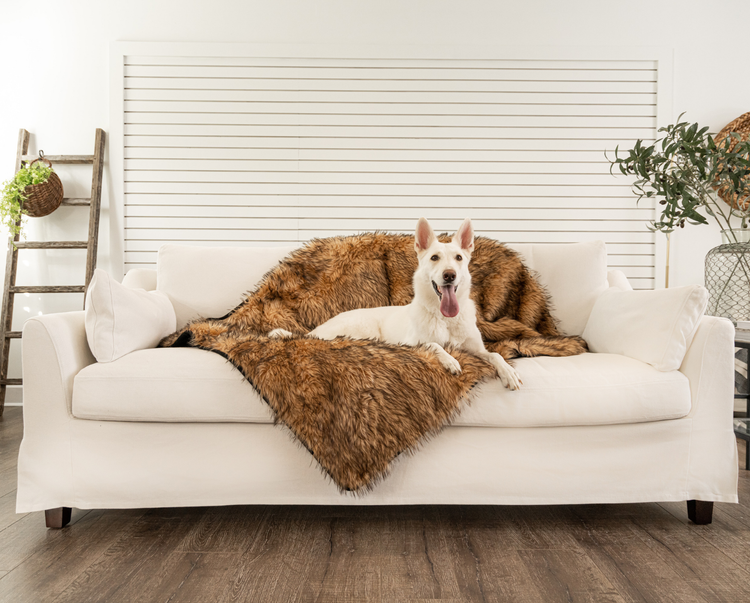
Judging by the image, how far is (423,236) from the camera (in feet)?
6.91

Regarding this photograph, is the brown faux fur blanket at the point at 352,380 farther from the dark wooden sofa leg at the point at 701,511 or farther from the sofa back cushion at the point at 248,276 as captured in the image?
the dark wooden sofa leg at the point at 701,511

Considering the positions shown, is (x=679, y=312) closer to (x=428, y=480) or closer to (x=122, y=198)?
(x=428, y=480)

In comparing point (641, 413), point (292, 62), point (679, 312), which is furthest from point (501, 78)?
point (641, 413)

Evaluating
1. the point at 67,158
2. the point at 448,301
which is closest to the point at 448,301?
the point at 448,301

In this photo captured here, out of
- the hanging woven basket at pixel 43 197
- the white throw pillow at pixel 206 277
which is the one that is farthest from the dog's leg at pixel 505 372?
the hanging woven basket at pixel 43 197

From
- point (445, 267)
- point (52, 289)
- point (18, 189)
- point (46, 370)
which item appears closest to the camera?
point (46, 370)

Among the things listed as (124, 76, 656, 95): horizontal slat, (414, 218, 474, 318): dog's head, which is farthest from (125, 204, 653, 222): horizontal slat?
(414, 218, 474, 318): dog's head

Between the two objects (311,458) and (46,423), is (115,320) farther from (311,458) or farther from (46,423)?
(311,458)

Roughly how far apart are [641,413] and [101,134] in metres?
3.81

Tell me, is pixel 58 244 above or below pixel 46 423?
above

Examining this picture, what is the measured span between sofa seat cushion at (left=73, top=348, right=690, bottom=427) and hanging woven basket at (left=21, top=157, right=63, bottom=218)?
2379mm

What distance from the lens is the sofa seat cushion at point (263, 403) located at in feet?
5.39

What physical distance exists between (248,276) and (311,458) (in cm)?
116

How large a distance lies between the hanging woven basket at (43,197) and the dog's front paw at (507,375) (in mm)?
3341
